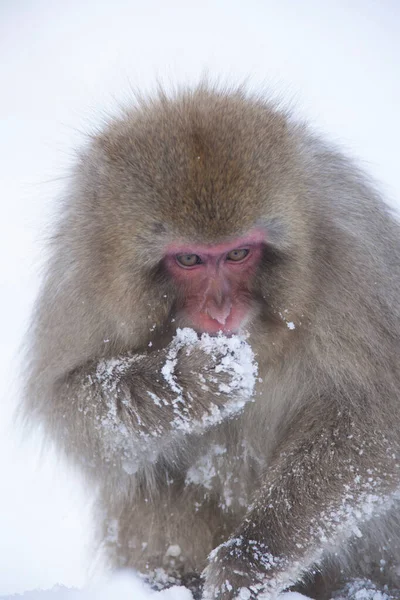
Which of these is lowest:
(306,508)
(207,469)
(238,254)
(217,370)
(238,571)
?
(207,469)

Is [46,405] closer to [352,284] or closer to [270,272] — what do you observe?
[270,272]

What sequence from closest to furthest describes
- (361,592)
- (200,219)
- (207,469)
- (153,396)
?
1. (200,219)
2. (153,396)
3. (361,592)
4. (207,469)

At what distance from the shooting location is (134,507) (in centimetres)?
368

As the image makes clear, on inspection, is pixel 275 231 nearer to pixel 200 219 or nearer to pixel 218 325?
pixel 200 219

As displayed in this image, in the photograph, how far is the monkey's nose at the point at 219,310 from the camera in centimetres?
304

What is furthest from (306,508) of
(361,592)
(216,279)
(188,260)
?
(188,260)

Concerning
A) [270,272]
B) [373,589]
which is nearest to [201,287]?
[270,272]

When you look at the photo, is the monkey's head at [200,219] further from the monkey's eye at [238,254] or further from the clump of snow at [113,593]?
the clump of snow at [113,593]

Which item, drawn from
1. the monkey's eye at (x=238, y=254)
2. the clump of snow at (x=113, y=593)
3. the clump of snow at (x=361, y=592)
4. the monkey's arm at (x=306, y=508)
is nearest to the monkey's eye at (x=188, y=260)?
the monkey's eye at (x=238, y=254)

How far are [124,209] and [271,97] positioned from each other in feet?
3.44

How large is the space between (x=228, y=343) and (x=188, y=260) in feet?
1.11

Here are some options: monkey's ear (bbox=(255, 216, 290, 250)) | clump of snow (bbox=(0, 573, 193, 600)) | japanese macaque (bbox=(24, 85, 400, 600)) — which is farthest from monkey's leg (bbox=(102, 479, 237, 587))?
monkey's ear (bbox=(255, 216, 290, 250))

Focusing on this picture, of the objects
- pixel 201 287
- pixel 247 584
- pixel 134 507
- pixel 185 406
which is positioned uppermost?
pixel 201 287

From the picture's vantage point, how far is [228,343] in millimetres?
3080
